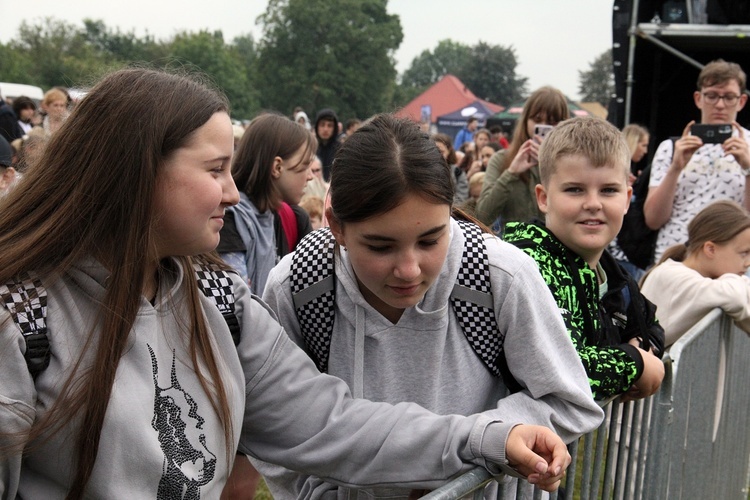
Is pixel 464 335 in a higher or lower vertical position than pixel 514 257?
lower

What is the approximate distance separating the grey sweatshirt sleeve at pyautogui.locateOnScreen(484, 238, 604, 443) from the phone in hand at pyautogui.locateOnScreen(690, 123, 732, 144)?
342 cm

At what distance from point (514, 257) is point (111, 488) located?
1.03 metres

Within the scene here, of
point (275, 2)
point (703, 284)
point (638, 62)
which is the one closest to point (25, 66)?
point (275, 2)

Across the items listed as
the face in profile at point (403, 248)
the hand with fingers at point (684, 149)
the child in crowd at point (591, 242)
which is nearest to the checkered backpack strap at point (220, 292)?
the face in profile at point (403, 248)

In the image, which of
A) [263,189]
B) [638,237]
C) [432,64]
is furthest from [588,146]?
[432,64]

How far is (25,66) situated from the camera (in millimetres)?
58031

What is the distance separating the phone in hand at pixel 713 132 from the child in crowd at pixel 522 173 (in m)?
0.79

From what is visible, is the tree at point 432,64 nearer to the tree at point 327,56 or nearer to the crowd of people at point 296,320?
the tree at point 327,56

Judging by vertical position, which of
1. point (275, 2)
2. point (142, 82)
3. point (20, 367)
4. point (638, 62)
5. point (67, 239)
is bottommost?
point (20, 367)

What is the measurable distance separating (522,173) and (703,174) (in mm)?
1142

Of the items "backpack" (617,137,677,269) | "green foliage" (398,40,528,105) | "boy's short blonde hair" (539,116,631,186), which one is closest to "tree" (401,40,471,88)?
"green foliage" (398,40,528,105)

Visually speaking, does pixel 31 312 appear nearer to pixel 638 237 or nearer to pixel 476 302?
pixel 476 302

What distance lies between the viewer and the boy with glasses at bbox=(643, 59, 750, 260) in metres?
4.98

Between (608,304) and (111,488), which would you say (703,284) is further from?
(111,488)
